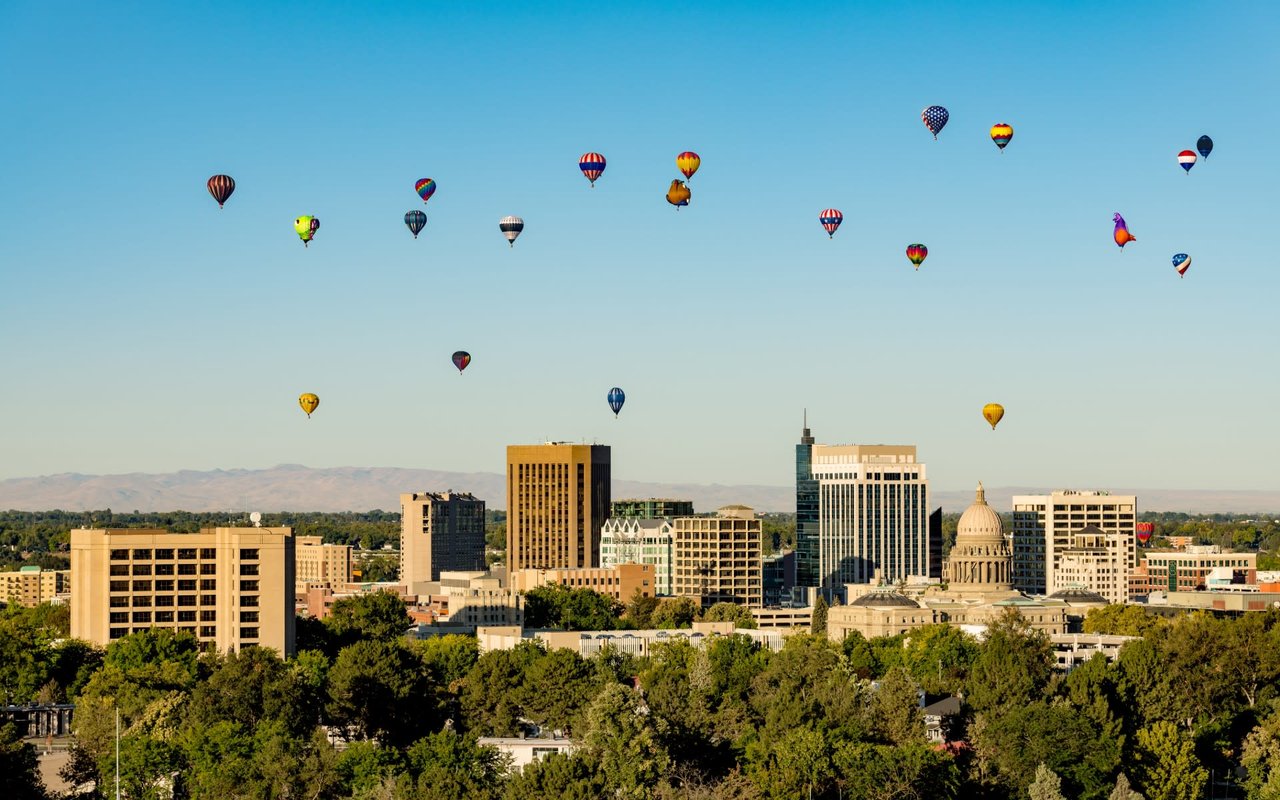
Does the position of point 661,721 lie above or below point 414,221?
→ below

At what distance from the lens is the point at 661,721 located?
A: 118562 mm

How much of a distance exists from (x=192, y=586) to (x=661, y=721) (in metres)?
63.9

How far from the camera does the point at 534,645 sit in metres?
174

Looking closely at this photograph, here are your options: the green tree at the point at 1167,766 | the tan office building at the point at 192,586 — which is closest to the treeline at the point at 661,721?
the green tree at the point at 1167,766

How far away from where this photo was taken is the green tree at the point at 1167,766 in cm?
12531

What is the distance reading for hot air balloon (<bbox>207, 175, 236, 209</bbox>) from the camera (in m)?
169

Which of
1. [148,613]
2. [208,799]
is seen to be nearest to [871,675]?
[148,613]

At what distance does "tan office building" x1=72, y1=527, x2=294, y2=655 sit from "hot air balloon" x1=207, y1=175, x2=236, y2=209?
24.1 m

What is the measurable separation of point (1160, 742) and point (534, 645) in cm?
5834

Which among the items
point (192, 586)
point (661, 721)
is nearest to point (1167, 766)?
point (661, 721)

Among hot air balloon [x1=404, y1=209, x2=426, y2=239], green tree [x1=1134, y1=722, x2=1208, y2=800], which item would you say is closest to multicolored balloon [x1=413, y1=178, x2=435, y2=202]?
hot air balloon [x1=404, y1=209, x2=426, y2=239]

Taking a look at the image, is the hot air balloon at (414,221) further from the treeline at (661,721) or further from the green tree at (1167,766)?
the green tree at (1167,766)

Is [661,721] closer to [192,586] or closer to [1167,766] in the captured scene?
[1167,766]

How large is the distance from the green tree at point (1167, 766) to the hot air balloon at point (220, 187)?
77.2 metres
